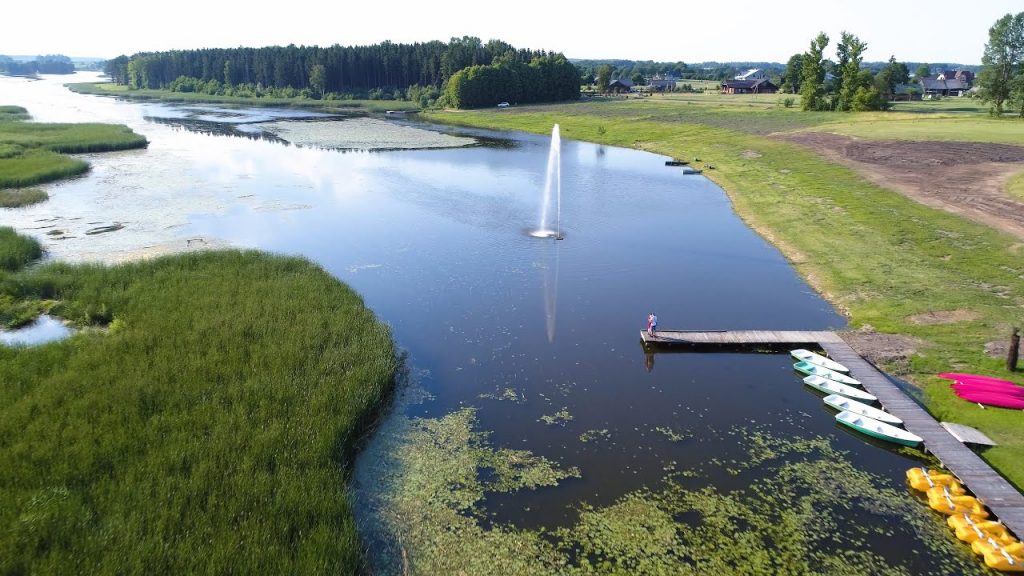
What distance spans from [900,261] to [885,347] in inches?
466

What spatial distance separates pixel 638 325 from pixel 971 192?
36.1 m

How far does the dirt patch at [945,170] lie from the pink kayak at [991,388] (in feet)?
69.5

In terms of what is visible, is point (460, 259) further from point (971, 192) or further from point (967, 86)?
point (967, 86)

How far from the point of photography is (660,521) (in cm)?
1631

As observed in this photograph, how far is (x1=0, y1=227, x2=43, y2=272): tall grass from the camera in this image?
31.9 m

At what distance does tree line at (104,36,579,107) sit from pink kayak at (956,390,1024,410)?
5193 inches

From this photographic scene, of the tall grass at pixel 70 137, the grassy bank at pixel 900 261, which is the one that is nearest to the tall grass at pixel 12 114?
the tall grass at pixel 70 137

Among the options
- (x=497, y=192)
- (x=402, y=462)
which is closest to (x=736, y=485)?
(x=402, y=462)

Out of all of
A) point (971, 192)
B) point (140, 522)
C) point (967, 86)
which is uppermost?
point (967, 86)

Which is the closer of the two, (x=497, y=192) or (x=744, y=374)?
(x=744, y=374)

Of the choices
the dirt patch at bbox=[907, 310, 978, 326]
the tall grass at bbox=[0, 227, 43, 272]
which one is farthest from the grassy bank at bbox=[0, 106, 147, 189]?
the dirt patch at bbox=[907, 310, 978, 326]

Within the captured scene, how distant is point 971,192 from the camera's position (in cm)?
4712

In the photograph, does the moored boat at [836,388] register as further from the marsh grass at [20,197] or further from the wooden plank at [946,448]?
the marsh grass at [20,197]

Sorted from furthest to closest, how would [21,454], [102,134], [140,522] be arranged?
[102,134] → [21,454] → [140,522]
